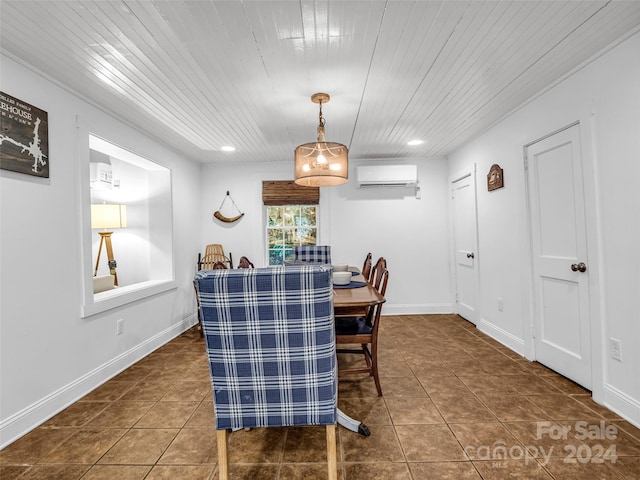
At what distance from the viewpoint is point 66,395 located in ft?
7.50

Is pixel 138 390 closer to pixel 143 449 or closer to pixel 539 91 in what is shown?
pixel 143 449

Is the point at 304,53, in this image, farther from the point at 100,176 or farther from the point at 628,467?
the point at 100,176

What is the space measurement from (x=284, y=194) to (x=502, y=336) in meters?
3.38

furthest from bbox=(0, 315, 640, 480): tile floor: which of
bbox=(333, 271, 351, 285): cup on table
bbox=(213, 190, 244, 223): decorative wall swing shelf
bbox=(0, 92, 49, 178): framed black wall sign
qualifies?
bbox=(213, 190, 244, 223): decorative wall swing shelf

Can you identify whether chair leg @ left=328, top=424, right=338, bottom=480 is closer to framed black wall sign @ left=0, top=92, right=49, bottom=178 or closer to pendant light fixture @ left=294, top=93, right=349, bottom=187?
pendant light fixture @ left=294, top=93, right=349, bottom=187

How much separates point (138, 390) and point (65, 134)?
2.03 meters

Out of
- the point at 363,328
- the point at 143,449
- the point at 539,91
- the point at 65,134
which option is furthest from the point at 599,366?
the point at 65,134

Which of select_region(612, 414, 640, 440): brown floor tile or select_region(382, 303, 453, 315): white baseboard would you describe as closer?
select_region(612, 414, 640, 440): brown floor tile

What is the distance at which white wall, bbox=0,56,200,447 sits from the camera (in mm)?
1919

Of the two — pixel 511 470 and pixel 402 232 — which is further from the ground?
pixel 402 232

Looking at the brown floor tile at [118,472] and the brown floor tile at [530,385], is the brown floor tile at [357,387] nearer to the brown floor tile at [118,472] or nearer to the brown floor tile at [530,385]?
the brown floor tile at [530,385]

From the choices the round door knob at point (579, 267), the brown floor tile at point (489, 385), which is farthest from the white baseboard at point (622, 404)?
the round door knob at point (579, 267)

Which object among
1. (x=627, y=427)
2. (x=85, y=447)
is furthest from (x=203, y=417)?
(x=627, y=427)

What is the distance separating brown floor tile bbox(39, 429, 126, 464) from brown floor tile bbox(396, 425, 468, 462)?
1.69 m
